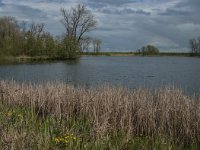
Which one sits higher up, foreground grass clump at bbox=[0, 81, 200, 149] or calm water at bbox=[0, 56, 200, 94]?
foreground grass clump at bbox=[0, 81, 200, 149]

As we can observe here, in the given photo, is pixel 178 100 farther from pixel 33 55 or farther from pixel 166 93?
pixel 33 55

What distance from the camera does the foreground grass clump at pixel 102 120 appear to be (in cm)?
653

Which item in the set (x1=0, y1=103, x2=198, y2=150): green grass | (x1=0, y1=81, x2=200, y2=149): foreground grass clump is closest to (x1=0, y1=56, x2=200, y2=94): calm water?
(x1=0, y1=81, x2=200, y2=149): foreground grass clump

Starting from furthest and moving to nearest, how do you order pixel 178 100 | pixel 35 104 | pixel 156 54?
pixel 156 54 < pixel 35 104 < pixel 178 100

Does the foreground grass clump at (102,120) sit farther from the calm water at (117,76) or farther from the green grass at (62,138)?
the calm water at (117,76)

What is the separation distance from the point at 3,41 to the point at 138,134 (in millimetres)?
57336

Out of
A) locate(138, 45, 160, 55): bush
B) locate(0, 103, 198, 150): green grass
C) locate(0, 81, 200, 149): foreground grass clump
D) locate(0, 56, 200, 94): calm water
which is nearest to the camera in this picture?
locate(0, 103, 198, 150): green grass

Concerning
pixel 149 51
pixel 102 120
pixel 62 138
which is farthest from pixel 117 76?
pixel 149 51

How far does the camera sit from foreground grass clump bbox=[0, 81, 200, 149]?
6527mm

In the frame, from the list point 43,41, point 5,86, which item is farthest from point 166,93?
point 43,41

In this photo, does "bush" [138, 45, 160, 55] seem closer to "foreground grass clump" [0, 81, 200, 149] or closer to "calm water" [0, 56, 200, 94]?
"calm water" [0, 56, 200, 94]

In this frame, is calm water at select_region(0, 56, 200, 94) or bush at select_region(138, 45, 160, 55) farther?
bush at select_region(138, 45, 160, 55)

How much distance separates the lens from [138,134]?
323 inches

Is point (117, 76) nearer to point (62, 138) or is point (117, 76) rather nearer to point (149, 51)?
point (62, 138)
